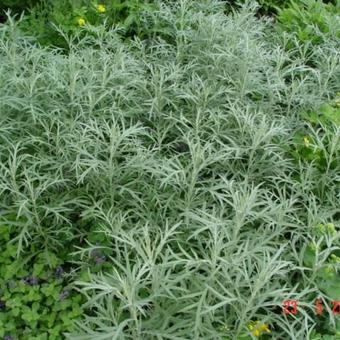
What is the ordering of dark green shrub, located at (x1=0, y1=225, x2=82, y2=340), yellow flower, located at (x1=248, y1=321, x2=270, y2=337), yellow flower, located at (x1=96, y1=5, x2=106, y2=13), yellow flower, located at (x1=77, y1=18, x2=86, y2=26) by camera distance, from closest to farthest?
yellow flower, located at (x1=248, y1=321, x2=270, y2=337)
dark green shrub, located at (x1=0, y1=225, x2=82, y2=340)
yellow flower, located at (x1=77, y1=18, x2=86, y2=26)
yellow flower, located at (x1=96, y1=5, x2=106, y2=13)

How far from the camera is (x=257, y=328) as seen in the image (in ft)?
6.54

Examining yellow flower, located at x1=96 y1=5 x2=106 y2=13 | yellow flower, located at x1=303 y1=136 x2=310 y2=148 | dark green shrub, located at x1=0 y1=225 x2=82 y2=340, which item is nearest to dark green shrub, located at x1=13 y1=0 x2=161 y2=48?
yellow flower, located at x1=96 y1=5 x2=106 y2=13

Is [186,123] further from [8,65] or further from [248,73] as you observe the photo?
[8,65]

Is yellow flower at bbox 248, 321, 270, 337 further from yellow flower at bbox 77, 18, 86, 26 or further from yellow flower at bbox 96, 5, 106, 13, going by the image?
yellow flower at bbox 96, 5, 106, 13

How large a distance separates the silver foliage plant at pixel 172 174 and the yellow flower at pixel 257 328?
1.2 inches

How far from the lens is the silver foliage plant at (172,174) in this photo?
202 cm

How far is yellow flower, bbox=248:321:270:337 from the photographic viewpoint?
6.52 feet

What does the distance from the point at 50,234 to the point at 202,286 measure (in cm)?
84

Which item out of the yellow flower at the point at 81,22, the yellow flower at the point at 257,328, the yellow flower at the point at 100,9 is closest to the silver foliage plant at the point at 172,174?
the yellow flower at the point at 257,328

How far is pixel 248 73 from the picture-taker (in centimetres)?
319

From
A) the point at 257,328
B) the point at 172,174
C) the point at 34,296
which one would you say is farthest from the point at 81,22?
the point at 257,328

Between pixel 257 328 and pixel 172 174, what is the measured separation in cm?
74

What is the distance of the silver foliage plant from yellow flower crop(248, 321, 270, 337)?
3 centimetres

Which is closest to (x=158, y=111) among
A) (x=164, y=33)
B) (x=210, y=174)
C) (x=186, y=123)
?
(x=186, y=123)
